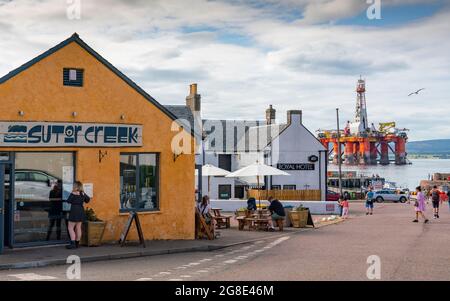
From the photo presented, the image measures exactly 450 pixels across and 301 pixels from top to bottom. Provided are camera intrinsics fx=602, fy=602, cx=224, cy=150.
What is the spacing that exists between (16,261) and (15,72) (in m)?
4.73

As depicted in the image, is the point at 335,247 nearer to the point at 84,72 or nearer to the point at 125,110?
the point at 125,110

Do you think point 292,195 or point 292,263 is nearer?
point 292,263

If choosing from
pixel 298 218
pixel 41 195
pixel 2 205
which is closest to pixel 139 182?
pixel 41 195

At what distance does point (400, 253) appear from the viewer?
15344mm

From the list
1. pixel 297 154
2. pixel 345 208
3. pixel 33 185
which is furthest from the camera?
pixel 297 154

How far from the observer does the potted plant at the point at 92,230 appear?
51.8ft

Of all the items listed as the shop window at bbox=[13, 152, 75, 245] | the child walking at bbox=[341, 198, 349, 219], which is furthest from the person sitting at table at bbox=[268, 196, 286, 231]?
the child walking at bbox=[341, 198, 349, 219]

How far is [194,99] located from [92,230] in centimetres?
2804

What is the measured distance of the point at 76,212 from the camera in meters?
15.4

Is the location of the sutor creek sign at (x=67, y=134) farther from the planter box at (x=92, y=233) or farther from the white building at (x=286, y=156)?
the white building at (x=286, y=156)

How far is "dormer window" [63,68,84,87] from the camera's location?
52.4ft

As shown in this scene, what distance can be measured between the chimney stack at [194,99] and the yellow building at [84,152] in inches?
979

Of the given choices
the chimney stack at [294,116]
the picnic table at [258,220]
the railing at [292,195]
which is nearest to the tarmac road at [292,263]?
the picnic table at [258,220]

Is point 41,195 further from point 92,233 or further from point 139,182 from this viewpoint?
point 139,182
